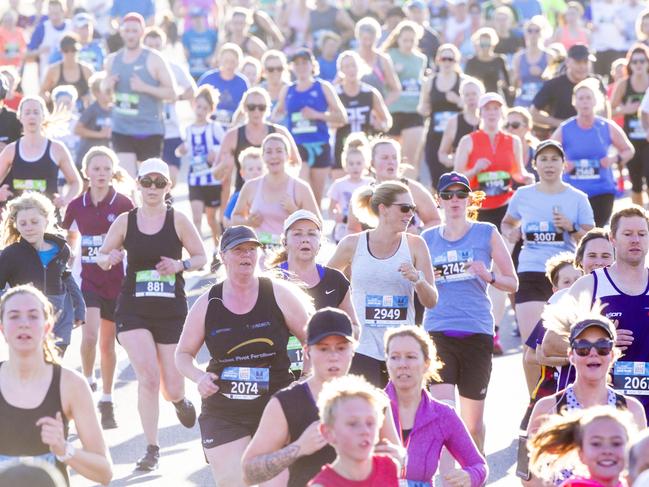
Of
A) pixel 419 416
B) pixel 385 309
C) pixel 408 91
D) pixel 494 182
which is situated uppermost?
pixel 408 91

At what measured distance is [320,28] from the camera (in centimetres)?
2427

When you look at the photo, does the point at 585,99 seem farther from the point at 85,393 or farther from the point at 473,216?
the point at 85,393

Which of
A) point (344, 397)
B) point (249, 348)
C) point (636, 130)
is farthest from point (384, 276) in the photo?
point (636, 130)

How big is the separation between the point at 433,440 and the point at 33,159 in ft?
22.1

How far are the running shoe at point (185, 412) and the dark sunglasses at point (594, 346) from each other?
4082 mm

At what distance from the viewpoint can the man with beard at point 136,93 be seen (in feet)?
54.6

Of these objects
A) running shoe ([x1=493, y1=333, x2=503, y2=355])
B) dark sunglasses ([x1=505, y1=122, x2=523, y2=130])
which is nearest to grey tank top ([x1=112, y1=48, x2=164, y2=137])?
dark sunglasses ([x1=505, y1=122, x2=523, y2=130])

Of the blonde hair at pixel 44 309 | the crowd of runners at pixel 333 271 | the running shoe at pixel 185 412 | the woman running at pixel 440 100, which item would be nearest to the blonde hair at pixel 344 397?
the crowd of runners at pixel 333 271

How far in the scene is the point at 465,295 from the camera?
32.4ft

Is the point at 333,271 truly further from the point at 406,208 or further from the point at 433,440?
the point at 433,440

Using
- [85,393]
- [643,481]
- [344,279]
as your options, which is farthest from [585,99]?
[643,481]

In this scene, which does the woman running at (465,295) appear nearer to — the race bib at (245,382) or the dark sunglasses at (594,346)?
the race bib at (245,382)

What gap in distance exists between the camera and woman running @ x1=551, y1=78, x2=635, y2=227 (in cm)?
1389

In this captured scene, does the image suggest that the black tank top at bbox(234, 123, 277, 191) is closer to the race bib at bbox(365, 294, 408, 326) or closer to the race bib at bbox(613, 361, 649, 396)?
the race bib at bbox(365, 294, 408, 326)
